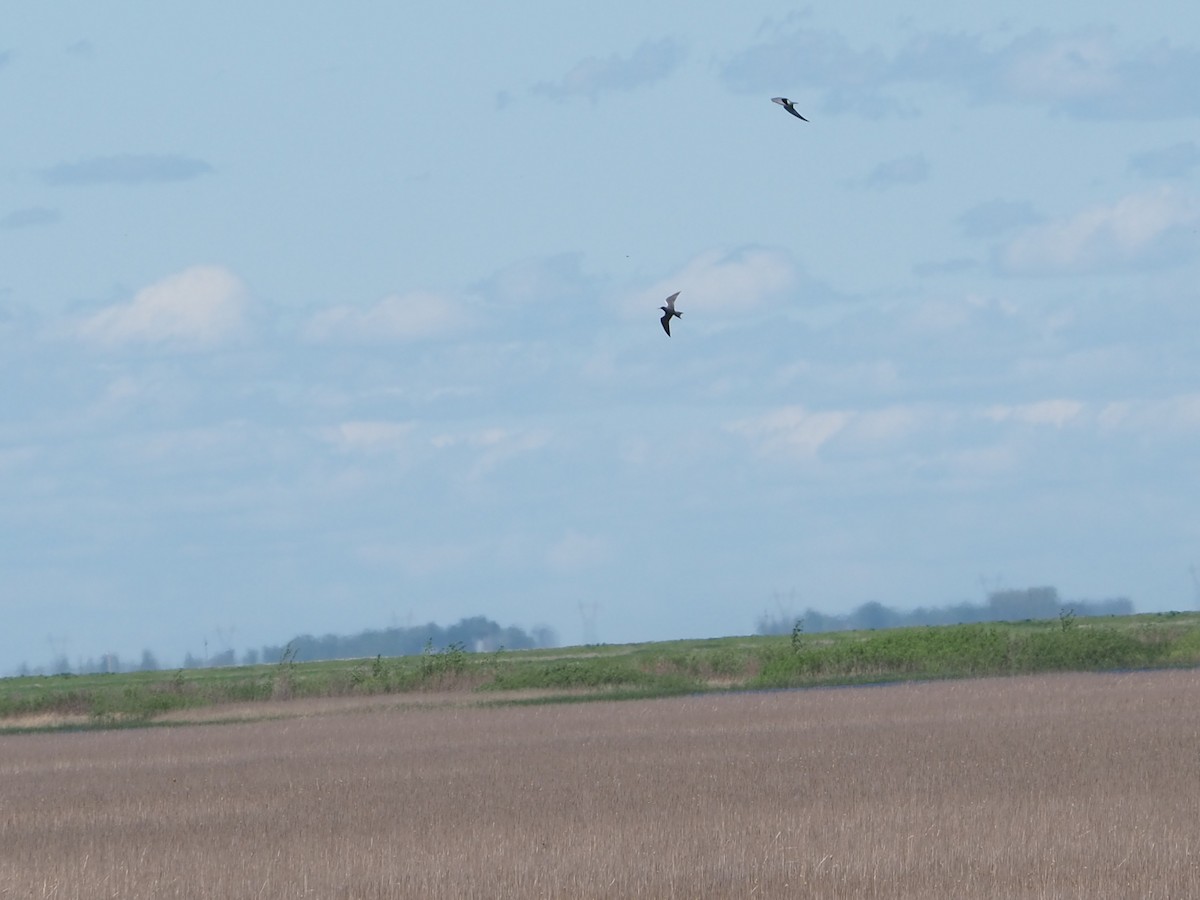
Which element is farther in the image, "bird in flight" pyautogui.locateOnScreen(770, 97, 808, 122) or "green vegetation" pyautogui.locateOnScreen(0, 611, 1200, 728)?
"green vegetation" pyautogui.locateOnScreen(0, 611, 1200, 728)

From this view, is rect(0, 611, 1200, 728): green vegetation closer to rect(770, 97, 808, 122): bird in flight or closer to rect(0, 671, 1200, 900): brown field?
rect(0, 671, 1200, 900): brown field

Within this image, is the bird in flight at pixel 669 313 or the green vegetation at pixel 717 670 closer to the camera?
the bird in flight at pixel 669 313

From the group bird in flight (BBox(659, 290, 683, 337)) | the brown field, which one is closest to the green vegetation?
the brown field

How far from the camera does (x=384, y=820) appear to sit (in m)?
20.5

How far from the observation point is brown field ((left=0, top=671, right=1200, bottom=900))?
15.6m

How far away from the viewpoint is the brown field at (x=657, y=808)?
1555 centimetres

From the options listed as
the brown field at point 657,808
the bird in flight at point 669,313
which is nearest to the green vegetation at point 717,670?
the brown field at point 657,808

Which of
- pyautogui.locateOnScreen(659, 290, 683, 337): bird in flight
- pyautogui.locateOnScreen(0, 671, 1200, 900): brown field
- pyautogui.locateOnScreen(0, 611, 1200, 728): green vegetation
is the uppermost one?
pyautogui.locateOnScreen(659, 290, 683, 337): bird in flight

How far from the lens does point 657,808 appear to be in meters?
20.2

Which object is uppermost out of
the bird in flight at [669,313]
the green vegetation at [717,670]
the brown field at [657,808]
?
the bird in flight at [669,313]

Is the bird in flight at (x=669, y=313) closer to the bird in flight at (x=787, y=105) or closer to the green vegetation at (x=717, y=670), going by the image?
the bird in flight at (x=787, y=105)

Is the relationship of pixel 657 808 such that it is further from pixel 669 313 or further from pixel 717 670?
pixel 717 670

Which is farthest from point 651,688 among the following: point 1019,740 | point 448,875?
point 448,875

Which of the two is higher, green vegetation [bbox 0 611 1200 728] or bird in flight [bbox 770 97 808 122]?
bird in flight [bbox 770 97 808 122]
